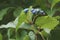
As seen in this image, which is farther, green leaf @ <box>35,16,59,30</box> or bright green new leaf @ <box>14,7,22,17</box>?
bright green new leaf @ <box>14,7,22,17</box>

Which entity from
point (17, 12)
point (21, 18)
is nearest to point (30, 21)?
point (21, 18)

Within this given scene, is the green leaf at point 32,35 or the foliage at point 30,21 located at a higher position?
the foliage at point 30,21

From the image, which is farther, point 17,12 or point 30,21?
point 17,12

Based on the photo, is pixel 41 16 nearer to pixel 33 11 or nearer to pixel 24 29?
pixel 33 11

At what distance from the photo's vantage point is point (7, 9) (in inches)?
43.3

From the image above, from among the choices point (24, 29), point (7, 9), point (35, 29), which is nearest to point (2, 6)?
point (7, 9)

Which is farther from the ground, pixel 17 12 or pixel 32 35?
→ pixel 17 12

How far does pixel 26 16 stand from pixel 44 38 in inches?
4.8

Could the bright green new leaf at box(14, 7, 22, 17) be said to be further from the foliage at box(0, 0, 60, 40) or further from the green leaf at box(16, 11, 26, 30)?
the green leaf at box(16, 11, 26, 30)

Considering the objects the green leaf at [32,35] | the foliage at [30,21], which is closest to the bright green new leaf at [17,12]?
the foliage at [30,21]

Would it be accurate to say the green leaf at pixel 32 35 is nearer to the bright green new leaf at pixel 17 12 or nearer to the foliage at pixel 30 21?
the foliage at pixel 30 21

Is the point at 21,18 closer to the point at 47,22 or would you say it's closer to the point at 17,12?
the point at 47,22

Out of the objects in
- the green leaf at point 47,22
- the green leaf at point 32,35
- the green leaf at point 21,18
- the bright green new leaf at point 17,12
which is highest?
the bright green new leaf at point 17,12

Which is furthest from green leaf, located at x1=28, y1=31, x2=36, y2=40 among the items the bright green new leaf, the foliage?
the bright green new leaf
